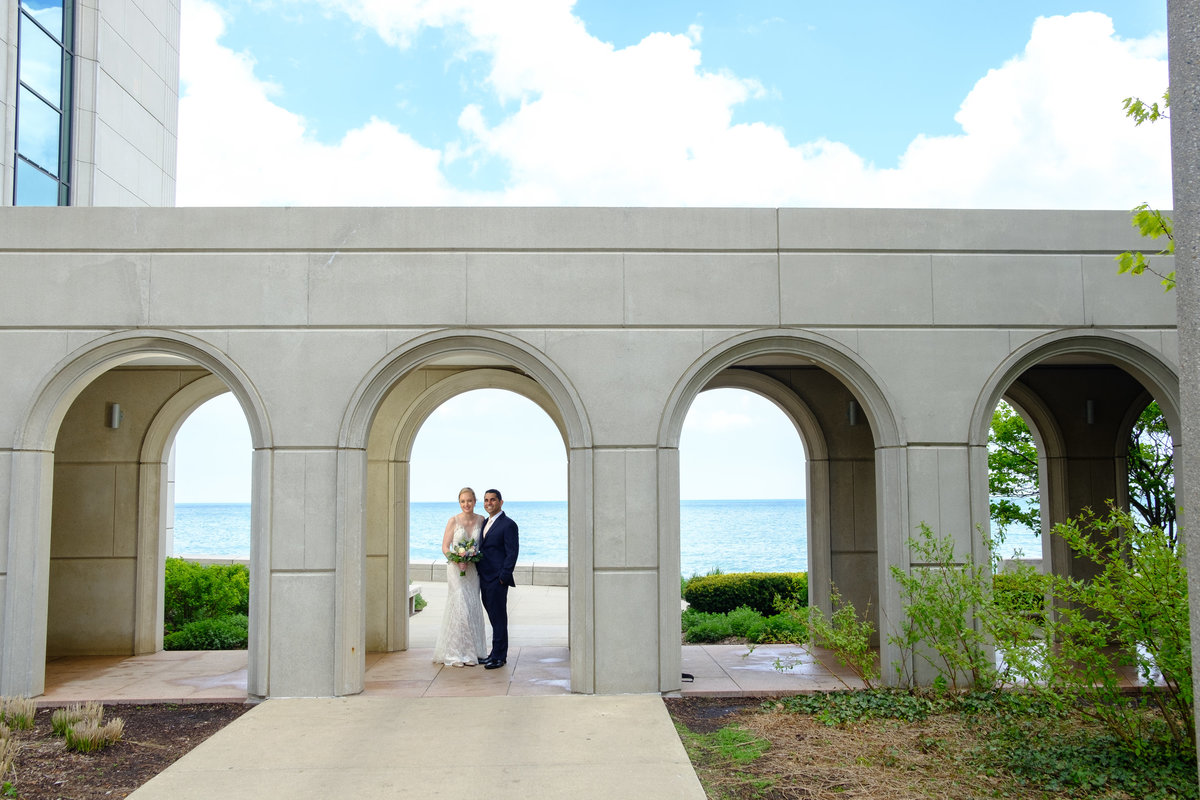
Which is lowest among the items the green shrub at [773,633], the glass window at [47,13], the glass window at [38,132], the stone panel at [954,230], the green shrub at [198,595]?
the green shrub at [773,633]

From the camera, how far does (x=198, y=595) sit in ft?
43.0

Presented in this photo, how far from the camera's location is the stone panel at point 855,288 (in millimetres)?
8836

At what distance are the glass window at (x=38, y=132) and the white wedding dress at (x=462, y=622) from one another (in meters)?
10.1

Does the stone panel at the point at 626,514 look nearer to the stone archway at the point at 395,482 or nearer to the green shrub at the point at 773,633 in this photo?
the stone archway at the point at 395,482

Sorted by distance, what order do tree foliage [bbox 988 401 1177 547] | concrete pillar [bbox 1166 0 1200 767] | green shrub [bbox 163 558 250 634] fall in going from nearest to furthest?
concrete pillar [bbox 1166 0 1200 767]
green shrub [bbox 163 558 250 634]
tree foliage [bbox 988 401 1177 547]

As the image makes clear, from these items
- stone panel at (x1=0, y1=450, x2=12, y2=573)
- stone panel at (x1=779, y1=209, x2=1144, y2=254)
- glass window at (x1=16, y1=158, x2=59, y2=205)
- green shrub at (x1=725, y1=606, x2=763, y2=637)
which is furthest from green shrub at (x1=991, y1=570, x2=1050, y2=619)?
glass window at (x1=16, y1=158, x2=59, y2=205)

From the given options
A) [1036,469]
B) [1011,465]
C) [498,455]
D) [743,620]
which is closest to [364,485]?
[743,620]

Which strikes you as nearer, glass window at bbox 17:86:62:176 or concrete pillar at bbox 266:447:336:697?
concrete pillar at bbox 266:447:336:697

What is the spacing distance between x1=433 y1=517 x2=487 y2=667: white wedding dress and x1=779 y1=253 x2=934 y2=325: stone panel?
4.39 m

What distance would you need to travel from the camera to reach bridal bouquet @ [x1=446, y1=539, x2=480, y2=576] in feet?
33.8

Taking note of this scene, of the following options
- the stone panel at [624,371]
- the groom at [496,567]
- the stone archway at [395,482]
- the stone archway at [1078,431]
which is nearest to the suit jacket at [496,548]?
the groom at [496,567]

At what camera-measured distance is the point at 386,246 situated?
28.6 ft

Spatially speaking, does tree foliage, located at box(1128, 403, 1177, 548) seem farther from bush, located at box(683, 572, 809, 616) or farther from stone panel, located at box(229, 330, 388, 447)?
stone panel, located at box(229, 330, 388, 447)

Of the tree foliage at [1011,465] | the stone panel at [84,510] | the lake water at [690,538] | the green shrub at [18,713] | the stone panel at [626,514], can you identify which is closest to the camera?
the green shrub at [18,713]
